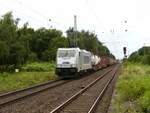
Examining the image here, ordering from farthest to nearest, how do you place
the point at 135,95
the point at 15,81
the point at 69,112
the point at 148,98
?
1. the point at 15,81
2. the point at 135,95
3. the point at 69,112
4. the point at 148,98

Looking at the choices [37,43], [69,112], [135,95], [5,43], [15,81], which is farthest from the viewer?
[37,43]

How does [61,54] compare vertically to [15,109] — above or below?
above

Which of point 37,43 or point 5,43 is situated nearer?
point 5,43

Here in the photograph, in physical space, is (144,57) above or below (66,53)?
above

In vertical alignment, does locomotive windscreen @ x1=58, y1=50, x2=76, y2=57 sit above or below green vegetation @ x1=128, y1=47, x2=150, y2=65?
below

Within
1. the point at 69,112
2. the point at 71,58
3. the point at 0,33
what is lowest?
the point at 69,112

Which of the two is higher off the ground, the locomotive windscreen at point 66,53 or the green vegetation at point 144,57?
the green vegetation at point 144,57

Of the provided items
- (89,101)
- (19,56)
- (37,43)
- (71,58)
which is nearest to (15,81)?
(71,58)

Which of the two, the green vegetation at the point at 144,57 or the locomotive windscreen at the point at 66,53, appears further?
the green vegetation at the point at 144,57

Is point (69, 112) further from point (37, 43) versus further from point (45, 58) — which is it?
point (37, 43)

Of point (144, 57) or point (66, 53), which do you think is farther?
point (144, 57)

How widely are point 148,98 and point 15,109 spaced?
5.93 meters

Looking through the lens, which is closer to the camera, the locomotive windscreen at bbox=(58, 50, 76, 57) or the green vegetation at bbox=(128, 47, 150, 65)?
the locomotive windscreen at bbox=(58, 50, 76, 57)

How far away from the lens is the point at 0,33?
56.1 m
